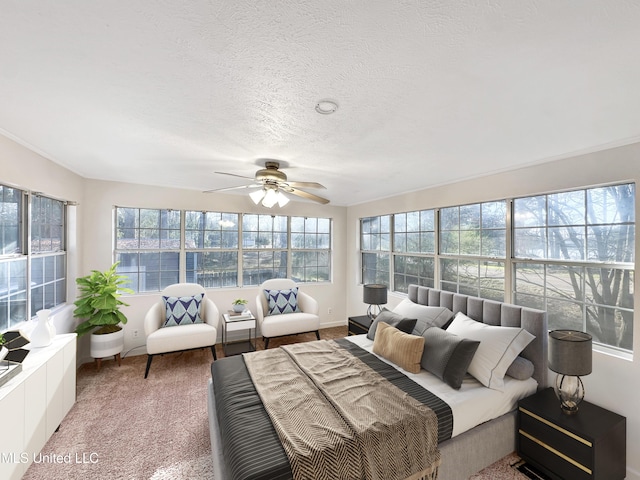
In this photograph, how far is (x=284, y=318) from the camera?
4.23 metres

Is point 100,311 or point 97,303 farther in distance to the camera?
point 100,311

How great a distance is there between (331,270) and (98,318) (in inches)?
149

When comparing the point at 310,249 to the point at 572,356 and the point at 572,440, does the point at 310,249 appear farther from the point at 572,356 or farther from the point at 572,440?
the point at 572,440

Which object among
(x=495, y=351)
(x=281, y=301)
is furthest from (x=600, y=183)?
(x=281, y=301)

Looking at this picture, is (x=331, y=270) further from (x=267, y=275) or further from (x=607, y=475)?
(x=607, y=475)

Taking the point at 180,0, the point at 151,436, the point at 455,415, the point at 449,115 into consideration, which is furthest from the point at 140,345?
the point at 449,115

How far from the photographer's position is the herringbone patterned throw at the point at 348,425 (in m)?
1.56

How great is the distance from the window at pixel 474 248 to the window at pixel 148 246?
412 centimetres

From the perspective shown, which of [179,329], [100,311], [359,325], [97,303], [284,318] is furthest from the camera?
[284,318]

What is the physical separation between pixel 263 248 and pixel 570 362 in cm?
435

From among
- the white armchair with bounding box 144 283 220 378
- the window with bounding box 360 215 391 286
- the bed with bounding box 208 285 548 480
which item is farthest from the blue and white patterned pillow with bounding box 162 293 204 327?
the window with bounding box 360 215 391 286

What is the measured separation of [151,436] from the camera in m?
2.39

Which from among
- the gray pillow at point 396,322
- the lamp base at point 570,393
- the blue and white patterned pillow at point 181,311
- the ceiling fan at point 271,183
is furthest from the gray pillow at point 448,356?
the blue and white patterned pillow at point 181,311

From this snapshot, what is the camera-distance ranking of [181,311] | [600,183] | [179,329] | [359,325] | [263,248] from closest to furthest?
[600,183] < [179,329] < [181,311] < [359,325] < [263,248]
